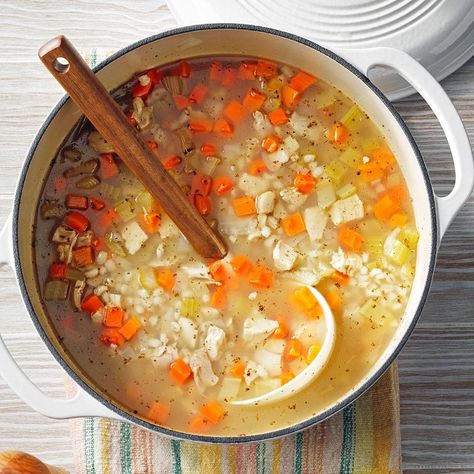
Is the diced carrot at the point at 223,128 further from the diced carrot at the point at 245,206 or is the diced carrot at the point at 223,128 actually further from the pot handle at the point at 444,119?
the pot handle at the point at 444,119

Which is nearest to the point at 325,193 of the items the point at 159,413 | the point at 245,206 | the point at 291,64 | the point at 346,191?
the point at 346,191

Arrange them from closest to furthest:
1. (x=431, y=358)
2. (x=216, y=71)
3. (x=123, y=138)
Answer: (x=123, y=138) → (x=216, y=71) → (x=431, y=358)

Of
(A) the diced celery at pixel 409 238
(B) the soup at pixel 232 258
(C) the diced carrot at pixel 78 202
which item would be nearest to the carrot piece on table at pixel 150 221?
(B) the soup at pixel 232 258

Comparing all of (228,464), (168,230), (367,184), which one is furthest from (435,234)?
(228,464)

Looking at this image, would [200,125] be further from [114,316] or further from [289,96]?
[114,316]

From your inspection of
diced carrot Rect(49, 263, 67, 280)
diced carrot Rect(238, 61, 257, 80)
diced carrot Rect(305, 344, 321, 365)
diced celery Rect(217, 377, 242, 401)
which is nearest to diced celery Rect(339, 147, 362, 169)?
diced carrot Rect(238, 61, 257, 80)

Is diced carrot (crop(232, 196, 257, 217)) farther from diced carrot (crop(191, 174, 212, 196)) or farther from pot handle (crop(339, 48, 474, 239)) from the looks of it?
pot handle (crop(339, 48, 474, 239))
